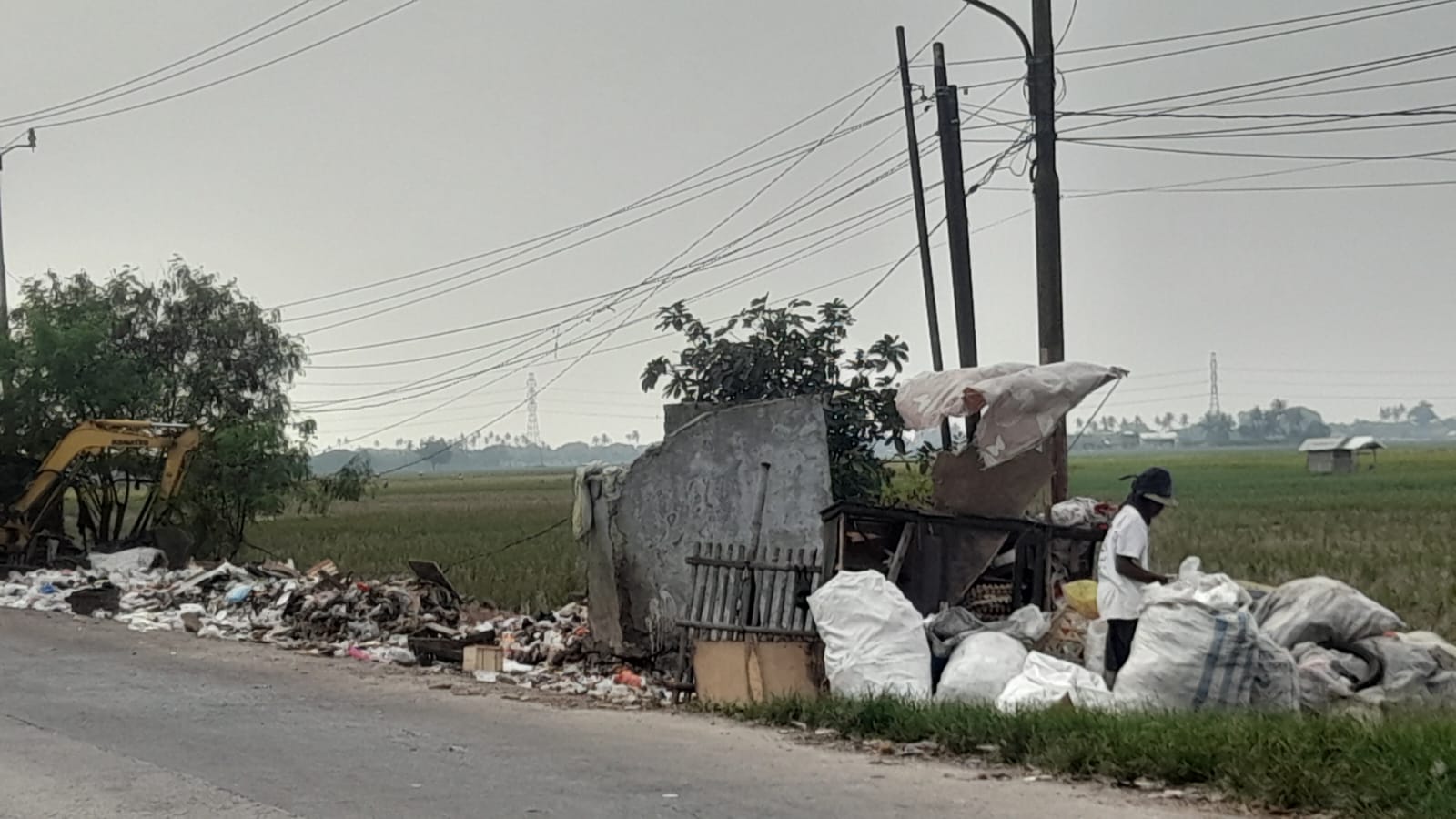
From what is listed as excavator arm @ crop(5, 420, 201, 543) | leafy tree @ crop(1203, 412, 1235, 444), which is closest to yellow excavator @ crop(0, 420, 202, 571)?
excavator arm @ crop(5, 420, 201, 543)

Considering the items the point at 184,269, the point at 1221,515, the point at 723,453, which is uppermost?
the point at 184,269

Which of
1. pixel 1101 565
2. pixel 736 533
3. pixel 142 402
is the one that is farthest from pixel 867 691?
pixel 142 402

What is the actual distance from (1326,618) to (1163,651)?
Result: 155 centimetres

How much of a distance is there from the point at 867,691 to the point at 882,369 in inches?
206

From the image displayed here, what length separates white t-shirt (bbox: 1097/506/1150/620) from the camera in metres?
9.79

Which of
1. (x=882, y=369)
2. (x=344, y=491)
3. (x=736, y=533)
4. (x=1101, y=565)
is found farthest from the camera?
(x=344, y=491)

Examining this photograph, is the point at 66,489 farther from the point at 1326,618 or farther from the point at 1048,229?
the point at 1326,618

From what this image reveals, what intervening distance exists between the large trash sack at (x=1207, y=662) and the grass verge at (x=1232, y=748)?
1.43 ft

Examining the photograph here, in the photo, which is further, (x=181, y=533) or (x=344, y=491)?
(x=344, y=491)

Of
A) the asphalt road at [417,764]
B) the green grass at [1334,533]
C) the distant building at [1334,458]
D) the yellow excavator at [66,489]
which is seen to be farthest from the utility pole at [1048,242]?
the distant building at [1334,458]

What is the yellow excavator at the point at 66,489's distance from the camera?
24766 millimetres

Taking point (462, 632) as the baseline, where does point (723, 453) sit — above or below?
above

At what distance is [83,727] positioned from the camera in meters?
10.6

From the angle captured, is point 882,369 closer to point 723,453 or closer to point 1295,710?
point 723,453
